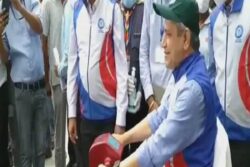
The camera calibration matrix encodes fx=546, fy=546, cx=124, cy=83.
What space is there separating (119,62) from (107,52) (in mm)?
91

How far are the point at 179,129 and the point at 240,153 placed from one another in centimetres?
98

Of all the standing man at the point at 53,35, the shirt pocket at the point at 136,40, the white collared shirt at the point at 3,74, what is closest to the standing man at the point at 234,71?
the shirt pocket at the point at 136,40

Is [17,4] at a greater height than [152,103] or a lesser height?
greater

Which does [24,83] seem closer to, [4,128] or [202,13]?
[4,128]

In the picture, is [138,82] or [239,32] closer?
[239,32]

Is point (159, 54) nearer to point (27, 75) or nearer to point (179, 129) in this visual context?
point (27, 75)

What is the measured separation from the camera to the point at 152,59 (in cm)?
325

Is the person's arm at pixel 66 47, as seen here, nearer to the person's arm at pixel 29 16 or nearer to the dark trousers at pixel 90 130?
the person's arm at pixel 29 16

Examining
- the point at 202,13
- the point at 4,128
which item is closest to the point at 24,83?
the point at 4,128

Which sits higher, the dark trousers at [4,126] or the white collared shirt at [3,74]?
the white collared shirt at [3,74]

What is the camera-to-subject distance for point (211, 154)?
2.09 meters

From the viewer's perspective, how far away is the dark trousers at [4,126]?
376cm

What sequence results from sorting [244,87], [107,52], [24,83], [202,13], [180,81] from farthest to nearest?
[24,83] → [202,13] → [107,52] → [244,87] → [180,81]

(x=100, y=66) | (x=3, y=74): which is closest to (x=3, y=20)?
(x=3, y=74)
